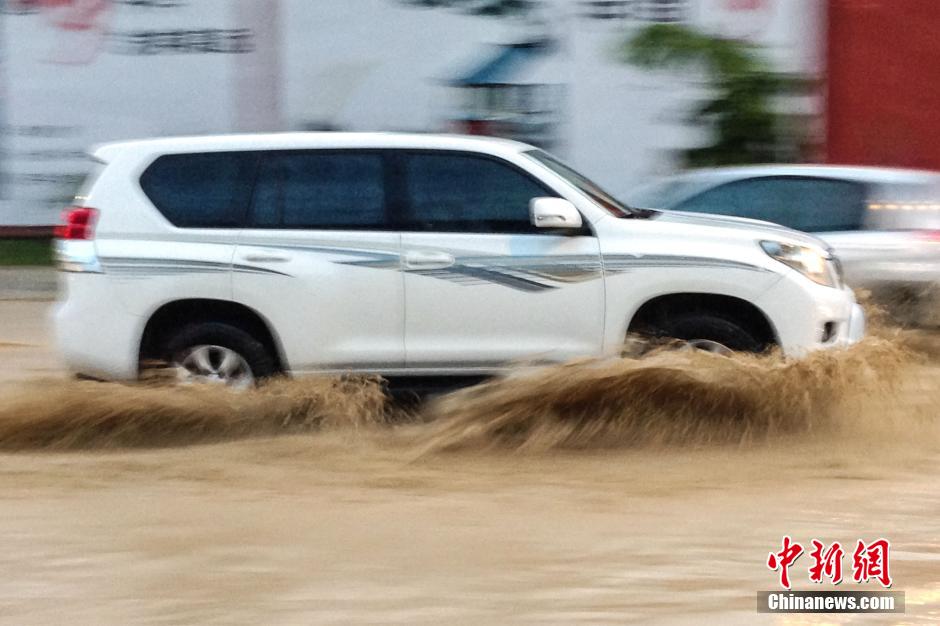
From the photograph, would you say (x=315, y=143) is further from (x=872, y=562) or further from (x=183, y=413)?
(x=872, y=562)

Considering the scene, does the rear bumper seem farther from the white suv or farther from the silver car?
the silver car

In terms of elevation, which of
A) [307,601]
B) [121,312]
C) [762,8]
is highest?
[762,8]

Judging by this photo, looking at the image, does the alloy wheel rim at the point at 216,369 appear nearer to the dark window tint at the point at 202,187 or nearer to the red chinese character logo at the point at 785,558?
the dark window tint at the point at 202,187

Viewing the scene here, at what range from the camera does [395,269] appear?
7.27 meters

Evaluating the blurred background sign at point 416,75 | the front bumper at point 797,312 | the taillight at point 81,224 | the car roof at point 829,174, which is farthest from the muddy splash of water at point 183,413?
the blurred background sign at point 416,75

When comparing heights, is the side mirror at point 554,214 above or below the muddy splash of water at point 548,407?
above

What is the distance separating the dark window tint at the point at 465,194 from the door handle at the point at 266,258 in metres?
0.66

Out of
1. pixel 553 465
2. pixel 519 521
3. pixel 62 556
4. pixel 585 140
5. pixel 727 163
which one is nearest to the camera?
pixel 62 556

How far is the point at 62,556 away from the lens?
5371 mm

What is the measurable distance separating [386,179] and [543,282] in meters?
1.03

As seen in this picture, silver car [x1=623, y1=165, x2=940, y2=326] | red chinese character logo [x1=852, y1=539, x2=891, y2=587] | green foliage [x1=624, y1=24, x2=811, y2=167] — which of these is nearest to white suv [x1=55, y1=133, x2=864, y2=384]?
red chinese character logo [x1=852, y1=539, x2=891, y2=587]

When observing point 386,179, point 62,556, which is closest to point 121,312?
point 386,179

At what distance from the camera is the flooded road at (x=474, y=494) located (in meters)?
4.86

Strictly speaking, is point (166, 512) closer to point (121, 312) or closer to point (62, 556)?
point (62, 556)
